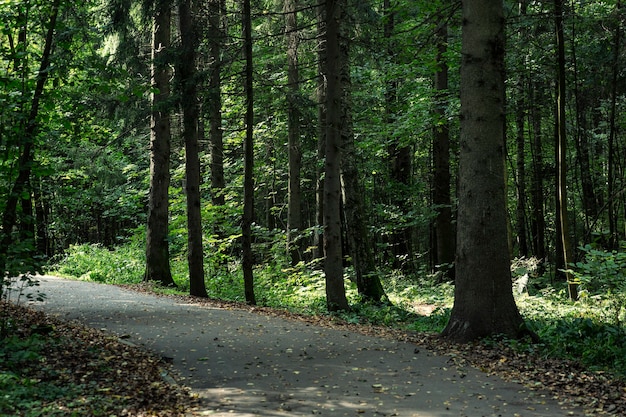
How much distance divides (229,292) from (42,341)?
10192 mm

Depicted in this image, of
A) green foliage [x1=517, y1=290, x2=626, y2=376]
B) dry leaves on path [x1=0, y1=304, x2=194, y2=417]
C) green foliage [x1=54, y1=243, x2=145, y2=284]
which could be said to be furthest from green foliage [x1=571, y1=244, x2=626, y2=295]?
green foliage [x1=54, y1=243, x2=145, y2=284]

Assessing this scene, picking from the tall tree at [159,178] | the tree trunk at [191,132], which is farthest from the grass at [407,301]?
the tree trunk at [191,132]

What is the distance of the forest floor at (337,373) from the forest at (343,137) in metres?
1.02

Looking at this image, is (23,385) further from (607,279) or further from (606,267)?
(607,279)

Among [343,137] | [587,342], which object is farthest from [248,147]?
[587,342]

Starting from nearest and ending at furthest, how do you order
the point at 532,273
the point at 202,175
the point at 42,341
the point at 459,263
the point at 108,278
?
the point at 42,341 → the point at 459,263 → the point at 532,273 → the point at 108,278 → the point at 202,175

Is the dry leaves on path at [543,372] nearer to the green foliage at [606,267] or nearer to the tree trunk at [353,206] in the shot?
the green foliage at [606,267]

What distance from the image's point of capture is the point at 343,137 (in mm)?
13953

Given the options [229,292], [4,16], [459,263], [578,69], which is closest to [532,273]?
[578,69]

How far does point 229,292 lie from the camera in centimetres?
1802

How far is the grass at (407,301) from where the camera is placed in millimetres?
8219

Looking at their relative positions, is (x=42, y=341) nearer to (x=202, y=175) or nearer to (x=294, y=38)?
(x=294, y=38)

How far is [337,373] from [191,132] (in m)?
8.91

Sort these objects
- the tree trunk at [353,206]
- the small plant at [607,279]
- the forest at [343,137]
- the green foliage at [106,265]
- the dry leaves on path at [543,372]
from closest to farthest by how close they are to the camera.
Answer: the dry leaves on path at [543,372] → the forest at [343,137] → the small plant at [607,279] → the tree trunk at [353,206] → the green foliage at [106,265]
